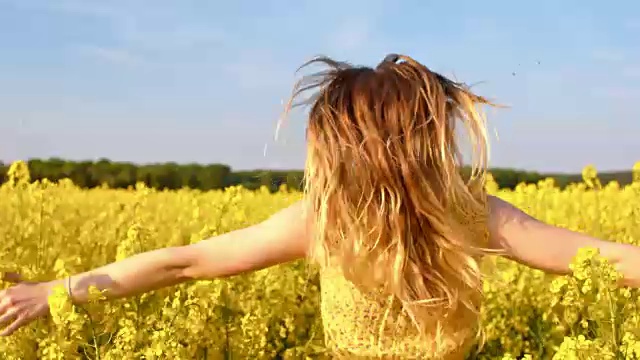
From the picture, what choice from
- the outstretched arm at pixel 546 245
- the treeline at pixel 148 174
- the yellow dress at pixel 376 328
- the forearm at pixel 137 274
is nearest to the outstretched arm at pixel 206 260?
the forearm at pixel 137 274

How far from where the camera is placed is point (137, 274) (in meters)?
2.31

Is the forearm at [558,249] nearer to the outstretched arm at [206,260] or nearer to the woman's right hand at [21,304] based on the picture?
the outstretched arm at [206,260]

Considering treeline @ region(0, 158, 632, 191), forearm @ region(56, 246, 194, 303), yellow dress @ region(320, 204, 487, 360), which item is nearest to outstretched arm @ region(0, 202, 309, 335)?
forearm @ region(56, 246, 194, 303)

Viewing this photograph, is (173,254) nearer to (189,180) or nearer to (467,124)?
(467,124)

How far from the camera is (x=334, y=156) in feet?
Result: 7.17

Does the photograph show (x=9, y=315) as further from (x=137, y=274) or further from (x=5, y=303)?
(x=137, y=274)

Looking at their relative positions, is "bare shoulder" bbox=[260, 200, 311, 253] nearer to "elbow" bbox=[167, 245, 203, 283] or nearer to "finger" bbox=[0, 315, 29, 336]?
"elbow" bbox=[167, 245, 203, 283]

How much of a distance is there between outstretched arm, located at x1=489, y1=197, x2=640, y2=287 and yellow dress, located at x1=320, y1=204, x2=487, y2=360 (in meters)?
0.06

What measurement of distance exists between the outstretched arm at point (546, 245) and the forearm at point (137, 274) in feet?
2.72

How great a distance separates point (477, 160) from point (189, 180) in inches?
613

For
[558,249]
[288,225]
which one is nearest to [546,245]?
[558,249]

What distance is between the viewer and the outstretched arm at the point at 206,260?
230 centimetres

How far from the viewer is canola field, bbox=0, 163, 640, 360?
2158 millimetres

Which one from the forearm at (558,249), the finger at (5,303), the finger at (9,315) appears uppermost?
the forearm at (558,249)
